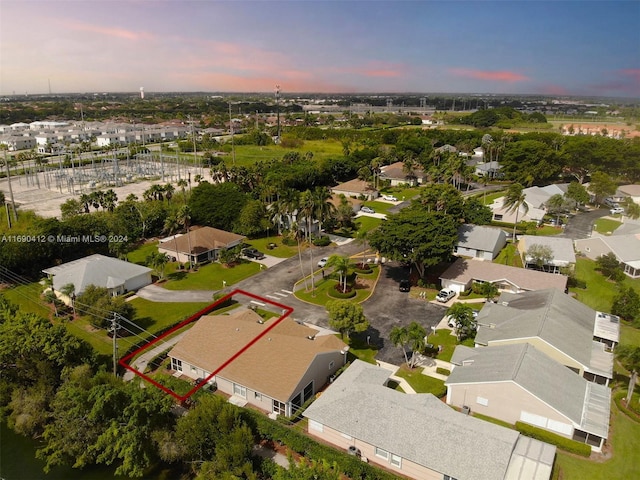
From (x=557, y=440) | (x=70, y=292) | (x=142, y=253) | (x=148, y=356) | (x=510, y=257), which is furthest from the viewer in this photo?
(x=142, y=253)

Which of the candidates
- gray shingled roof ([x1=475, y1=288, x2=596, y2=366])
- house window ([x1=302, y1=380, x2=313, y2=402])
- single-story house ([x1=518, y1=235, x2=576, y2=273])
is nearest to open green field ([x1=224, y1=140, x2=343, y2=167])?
single-story house ([x1=518, y1=235, x2=576, y2=273])

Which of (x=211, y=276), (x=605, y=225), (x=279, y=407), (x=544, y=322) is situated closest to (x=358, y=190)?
(x=605, y=225)

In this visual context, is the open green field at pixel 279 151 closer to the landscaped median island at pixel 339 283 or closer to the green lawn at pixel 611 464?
the landscaped median island at pixel 339 283

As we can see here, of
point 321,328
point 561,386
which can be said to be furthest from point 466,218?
point 561,386

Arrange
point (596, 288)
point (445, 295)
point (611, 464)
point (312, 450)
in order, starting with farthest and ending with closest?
point (596, 288) → point (445, 295) → point (611, 464) → point (312, 450)

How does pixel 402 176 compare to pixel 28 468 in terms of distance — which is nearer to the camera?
pixel 28 468

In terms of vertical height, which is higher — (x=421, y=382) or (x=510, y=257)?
(x=510, y=257)

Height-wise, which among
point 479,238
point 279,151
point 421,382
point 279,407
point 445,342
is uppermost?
point 279,151

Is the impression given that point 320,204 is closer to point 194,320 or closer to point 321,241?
point 321,241
